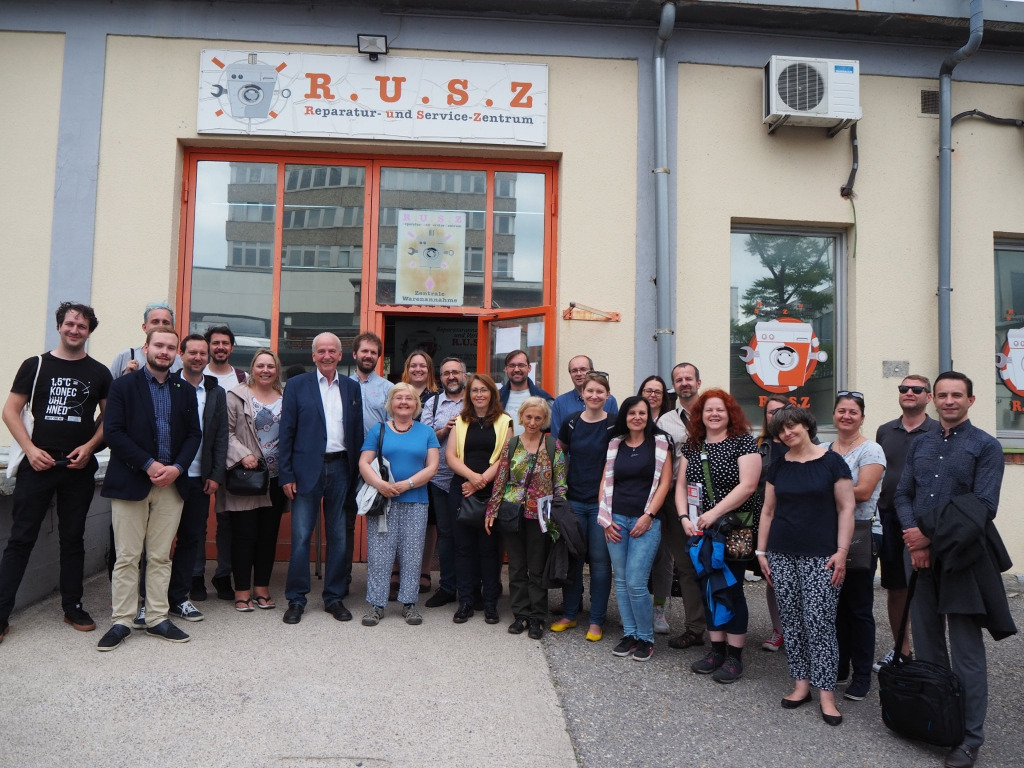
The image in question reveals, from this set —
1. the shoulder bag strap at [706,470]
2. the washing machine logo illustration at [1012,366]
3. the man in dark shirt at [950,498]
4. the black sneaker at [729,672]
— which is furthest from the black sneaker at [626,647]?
the washing machine logo illustration at [1012,366]

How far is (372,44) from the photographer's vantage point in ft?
22.2

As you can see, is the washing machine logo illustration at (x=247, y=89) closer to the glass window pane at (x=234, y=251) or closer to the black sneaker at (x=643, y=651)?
the glass window pane at (x=234, y=251)

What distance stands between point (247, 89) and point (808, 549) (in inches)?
234

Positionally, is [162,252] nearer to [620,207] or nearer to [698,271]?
[620,207]

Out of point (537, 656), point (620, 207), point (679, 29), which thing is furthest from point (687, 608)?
point (679, 29)

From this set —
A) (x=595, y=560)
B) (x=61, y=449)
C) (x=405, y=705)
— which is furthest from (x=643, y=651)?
(x=61, y=449)

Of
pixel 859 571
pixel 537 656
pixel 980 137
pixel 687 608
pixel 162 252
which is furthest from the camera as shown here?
pixel 980 137

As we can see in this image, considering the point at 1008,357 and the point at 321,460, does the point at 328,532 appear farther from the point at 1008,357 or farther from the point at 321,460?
the point at 1008,357

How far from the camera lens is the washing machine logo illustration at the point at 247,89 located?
678 centimetres

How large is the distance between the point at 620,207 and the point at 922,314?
3005 mm

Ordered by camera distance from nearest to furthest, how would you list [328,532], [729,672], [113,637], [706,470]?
[729,672] < [113,637] < [706,470] < [328,532]

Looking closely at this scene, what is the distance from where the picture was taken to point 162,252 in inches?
264

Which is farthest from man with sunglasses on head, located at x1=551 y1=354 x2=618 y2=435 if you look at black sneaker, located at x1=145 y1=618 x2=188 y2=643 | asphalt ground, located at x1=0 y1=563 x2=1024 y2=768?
black sneaker, located at x1=145 y1=618 x2=188 y2=643

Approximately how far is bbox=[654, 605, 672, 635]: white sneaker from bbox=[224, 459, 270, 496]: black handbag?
2816 mm
